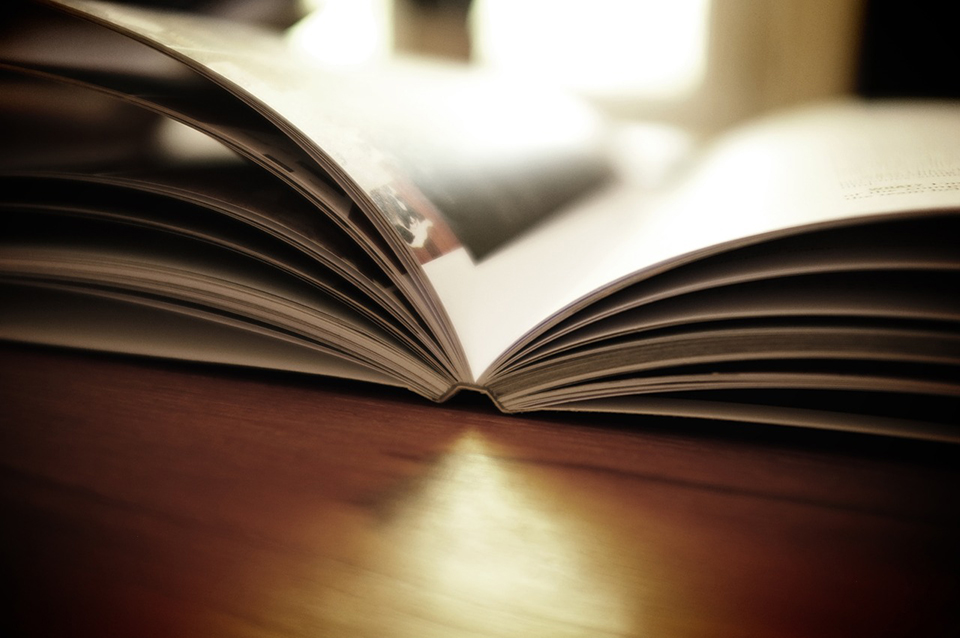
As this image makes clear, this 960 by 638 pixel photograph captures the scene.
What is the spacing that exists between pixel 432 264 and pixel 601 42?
1762 millimetres

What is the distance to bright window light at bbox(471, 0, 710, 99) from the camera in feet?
5.96

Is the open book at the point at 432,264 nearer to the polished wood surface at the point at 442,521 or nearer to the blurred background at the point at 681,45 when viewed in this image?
the polished wood surface at the point at 442,521

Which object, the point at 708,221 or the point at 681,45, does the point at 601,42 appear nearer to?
the point at 681,45

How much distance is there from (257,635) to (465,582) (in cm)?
8

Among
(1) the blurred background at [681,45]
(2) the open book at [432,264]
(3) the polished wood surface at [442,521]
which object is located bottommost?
(3) the polished wood surface at [442,521]

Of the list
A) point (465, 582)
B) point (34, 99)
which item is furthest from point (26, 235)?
point (465, 582)

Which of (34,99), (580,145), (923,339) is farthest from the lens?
(580,145)

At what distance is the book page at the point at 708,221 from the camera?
347mm

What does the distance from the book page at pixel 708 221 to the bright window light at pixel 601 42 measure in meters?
1.21

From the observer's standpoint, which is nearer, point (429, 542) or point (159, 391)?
point (429, 542)

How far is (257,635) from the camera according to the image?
22cm

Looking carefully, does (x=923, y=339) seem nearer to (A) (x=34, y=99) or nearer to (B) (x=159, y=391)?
(B) (x=159, y=391)

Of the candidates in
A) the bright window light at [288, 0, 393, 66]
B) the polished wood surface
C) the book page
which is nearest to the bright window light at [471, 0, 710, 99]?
the bright window light at [288, 0, 393, 66]

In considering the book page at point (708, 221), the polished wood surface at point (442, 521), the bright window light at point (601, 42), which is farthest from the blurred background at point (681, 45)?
the polished wood surface at point (442, 521)
